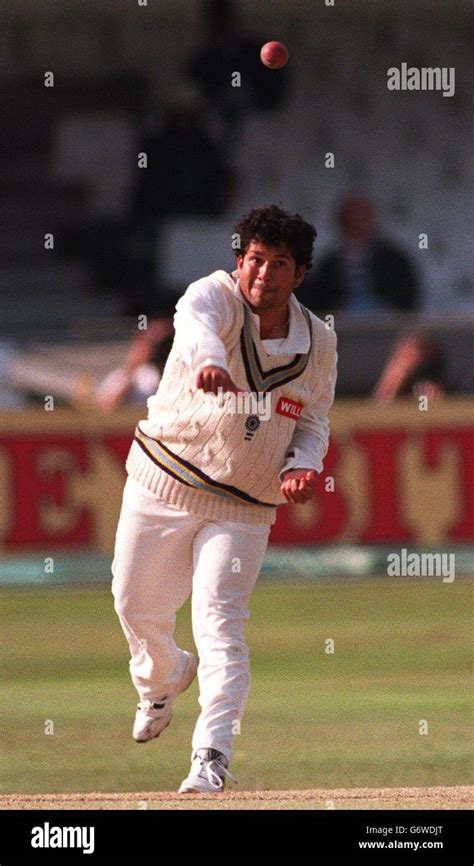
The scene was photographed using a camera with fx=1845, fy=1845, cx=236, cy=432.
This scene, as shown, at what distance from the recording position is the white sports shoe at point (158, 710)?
7535mm

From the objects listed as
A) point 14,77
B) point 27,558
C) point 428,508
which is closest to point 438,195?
point 14,77

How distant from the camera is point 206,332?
627 centimetres

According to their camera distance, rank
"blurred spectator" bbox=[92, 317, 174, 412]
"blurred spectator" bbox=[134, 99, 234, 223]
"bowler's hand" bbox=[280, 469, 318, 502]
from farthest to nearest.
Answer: "blurred spectator" bbox=[134, 99, 234, 223] < "blurred spectator" bbox=[92, 317, 174, 412] < "bowler's hand" bbox=[280, 469, 318, 502]

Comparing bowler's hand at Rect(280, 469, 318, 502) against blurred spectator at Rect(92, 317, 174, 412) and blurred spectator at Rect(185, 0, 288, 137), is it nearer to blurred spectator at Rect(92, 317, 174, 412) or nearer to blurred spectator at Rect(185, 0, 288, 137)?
blurred spectator at Rect(92, 317, 174, 412)

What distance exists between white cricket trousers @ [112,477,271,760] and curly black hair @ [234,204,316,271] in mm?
1016

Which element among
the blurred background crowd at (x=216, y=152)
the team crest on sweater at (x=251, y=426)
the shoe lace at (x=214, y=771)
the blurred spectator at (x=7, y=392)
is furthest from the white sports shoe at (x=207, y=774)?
the blurred background crowd at (x=216, y=152)

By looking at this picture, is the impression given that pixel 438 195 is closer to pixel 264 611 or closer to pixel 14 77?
pixel 14 77

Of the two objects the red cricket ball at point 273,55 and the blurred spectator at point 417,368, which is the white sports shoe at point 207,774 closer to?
the red cricket ball at point 273,55

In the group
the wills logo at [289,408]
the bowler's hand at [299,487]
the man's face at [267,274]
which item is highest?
the man's face at [267,274]

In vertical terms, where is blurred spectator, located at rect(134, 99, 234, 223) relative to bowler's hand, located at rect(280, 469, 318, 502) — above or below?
above

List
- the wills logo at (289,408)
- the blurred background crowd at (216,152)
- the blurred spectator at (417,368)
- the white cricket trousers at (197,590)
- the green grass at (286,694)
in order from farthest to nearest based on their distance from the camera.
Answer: the blurred background crowd at (216,152) < the blurred spectator at (417,368) < the green grass at (286,694) < the wills logo at (289,408) < the white cricket trousers at (197,590)

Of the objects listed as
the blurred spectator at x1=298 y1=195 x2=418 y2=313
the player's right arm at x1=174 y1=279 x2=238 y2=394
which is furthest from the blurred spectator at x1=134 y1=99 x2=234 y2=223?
the player's right arm at x1=174 y1=279 x2=238 y2=394

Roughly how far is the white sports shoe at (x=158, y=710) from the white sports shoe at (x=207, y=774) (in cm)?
101

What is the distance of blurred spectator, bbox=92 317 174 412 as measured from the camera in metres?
15.2
